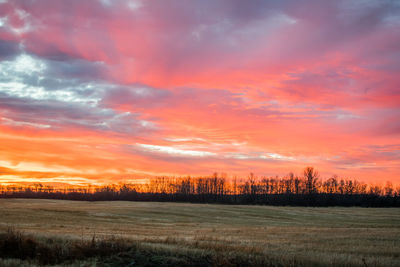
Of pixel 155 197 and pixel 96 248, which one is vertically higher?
pixel 96 248

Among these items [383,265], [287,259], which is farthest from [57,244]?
[383,265]

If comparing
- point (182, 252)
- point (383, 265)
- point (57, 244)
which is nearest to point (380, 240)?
point (383, 265)

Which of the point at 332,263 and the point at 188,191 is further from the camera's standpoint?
the point at 188,191

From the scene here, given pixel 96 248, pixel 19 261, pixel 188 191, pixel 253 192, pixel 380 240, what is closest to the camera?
pixel 19 261

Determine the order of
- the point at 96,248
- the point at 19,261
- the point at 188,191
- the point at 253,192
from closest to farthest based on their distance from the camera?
the point at 19,261, the point at 96,248, the point at 253,192, the point at 188,191

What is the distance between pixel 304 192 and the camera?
14738 cm

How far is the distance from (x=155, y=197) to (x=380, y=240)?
139964 millimetres

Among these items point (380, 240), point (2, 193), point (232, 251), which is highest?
point (232, 251)

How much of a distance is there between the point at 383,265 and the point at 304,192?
469 feet

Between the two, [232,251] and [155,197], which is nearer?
[232,251]

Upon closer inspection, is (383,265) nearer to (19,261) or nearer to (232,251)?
(232,251)

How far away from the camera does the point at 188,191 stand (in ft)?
593

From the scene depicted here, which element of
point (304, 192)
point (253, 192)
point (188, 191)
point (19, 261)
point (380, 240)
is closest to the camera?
point (19, 261)

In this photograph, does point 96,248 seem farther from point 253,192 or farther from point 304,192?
point 253,192
